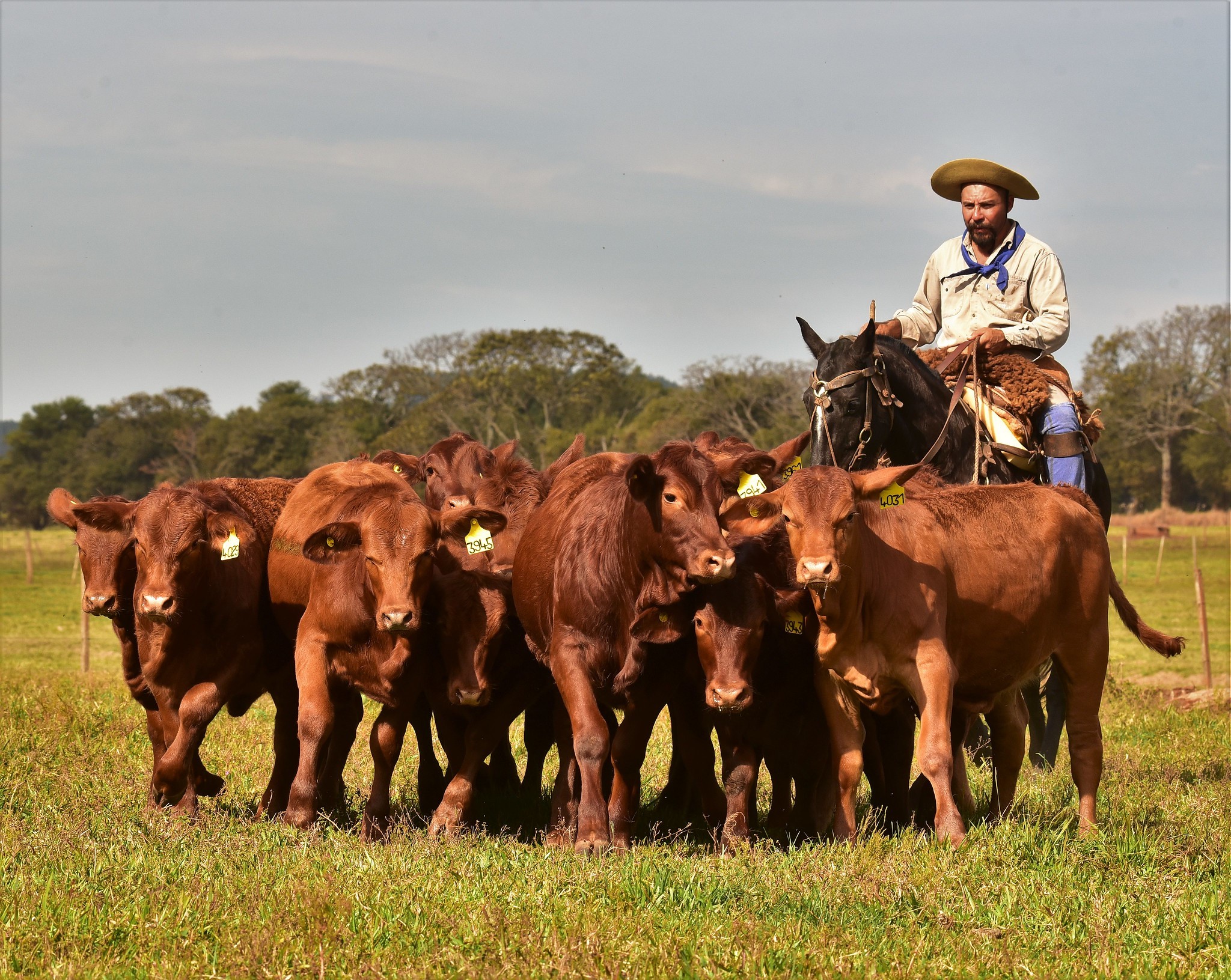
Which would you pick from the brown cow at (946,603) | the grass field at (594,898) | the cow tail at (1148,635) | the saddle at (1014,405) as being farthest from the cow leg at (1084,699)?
the saddle at (1014,405)

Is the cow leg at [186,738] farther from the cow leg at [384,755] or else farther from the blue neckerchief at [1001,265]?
the blue neckerchief at [1001,265]

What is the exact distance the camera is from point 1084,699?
7309 millimetres

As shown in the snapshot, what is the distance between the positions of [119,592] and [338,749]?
1.52 metres

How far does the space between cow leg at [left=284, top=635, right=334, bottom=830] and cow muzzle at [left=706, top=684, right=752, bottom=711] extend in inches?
79.9

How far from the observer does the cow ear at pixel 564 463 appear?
8914mm

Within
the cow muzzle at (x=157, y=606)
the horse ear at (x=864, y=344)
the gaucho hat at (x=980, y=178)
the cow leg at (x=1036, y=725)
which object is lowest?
the cow leg at (x=1036, y=725)

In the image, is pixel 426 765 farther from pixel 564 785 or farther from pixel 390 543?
pixel 390 543

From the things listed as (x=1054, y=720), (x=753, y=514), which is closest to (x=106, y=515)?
(x=753, y=514)

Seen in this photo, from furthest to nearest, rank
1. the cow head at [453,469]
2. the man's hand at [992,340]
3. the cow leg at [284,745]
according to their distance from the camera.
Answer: the cow head at [453,469]
the man's hand at [992,340]
the cow leg at [284,745]

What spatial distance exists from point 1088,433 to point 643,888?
5366 millimetres

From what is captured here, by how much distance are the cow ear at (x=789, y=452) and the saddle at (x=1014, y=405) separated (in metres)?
1.06

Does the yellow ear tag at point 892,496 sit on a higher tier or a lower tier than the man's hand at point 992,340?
lower

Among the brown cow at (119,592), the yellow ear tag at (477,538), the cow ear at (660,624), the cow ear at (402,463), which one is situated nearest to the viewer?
the cow ear at (660,624)

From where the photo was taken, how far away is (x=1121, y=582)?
3070cm
